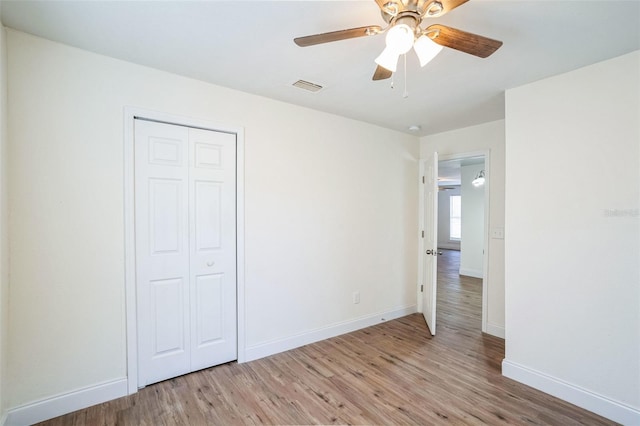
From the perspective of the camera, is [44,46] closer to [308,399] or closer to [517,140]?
[308,399]

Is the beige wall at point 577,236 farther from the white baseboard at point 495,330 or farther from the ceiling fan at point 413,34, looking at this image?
the ceiling fan at point 413,34

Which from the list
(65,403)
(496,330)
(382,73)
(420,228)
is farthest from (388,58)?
(496,330)

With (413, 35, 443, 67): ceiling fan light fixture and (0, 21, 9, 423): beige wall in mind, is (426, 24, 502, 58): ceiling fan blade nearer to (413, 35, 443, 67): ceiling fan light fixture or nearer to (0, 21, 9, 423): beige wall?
(413, 35, 443, 67): ceiling fan light fixture

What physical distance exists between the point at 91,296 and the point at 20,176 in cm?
88

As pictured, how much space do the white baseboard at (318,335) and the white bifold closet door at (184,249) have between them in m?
0.22

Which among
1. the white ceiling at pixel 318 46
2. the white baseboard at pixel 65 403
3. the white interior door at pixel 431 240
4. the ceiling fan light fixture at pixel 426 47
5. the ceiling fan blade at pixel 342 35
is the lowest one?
the white baseboard at pixel 65 403

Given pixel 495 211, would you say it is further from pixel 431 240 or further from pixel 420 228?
pixel 420 228

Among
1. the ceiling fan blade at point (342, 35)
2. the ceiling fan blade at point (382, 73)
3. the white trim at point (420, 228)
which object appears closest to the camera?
the ceiling fan blade at point (342, 35)

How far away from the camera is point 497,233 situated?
3.45 m

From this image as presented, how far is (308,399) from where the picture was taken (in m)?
2.23

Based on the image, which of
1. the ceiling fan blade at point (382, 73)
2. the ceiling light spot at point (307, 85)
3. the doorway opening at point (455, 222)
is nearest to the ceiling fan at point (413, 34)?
the ceiling fan blade at point (382, 73)

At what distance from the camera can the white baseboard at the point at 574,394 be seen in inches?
77.8

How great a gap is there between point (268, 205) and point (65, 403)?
202 cm

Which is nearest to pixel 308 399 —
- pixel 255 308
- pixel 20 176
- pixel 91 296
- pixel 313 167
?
pixel 255 308
